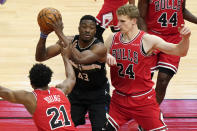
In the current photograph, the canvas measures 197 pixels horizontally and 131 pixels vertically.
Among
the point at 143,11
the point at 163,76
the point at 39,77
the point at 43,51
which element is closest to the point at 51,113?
the point at 39,77

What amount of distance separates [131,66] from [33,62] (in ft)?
12.7

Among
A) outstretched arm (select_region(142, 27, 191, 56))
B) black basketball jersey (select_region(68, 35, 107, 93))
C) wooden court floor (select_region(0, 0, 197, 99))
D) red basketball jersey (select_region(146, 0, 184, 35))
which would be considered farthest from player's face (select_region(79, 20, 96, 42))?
wooden court floor (select_region(0, 0, 197, 99))

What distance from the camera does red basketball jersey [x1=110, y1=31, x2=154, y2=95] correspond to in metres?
5.10

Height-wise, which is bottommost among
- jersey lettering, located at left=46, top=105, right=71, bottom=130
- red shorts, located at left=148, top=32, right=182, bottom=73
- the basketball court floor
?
the basketball court floor

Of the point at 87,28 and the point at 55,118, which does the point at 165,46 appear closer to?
→ the point at 87,28

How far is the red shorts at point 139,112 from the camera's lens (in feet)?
16.8

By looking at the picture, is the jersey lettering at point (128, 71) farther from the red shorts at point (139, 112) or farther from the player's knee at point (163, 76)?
the player's knee at point (163, 76)

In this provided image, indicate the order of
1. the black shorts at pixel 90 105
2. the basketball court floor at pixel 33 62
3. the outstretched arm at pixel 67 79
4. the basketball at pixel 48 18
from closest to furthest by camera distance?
the outstretched arm at pixel 67 79, the basketball at pixel 48 18, the black shorts at pixel 90 105, the basketball court floor at pixel 33 62

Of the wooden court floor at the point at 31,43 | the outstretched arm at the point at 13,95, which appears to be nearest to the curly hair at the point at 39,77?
the outstretched arm at the point at 13,95

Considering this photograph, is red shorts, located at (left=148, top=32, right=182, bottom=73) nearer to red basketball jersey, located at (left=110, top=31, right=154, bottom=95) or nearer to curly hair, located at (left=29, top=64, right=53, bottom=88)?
red basketball jersey, located at (left=110, top=31, right=154, bottom=95)

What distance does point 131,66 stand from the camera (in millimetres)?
5125

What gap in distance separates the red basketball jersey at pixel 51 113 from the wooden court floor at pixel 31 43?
10.4 feet

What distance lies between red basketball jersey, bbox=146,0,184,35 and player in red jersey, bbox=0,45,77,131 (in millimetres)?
2246

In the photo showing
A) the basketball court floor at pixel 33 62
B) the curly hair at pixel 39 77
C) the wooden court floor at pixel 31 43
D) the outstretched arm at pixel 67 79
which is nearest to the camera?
the curly hair at pixel 39 77
